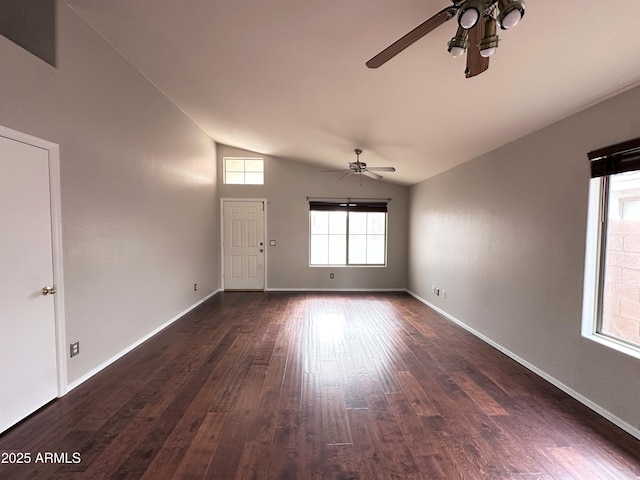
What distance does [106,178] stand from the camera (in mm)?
2785

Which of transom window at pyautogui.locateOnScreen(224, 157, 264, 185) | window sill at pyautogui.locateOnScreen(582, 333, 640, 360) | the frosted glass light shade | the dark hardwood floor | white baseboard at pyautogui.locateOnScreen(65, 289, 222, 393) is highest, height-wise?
transom window at pyautogui.locateOnScreen(224, 157, 264, 185)

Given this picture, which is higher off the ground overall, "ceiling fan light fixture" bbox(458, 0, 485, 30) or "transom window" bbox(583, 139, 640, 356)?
"ceiling fan light fixture" bbox(458, 0, 485, 30)

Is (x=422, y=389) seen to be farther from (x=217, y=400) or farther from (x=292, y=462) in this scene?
(x=217, y=400)

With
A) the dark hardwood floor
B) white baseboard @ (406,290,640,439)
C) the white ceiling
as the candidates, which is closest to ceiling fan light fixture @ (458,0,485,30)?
the white ceiling

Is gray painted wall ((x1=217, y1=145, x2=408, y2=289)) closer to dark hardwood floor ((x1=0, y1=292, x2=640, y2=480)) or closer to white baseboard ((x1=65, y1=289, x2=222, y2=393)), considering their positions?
white baseboard ((x1=65, y1=289, x2=222, y2=393))

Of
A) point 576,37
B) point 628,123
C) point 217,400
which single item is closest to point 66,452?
point 217,400

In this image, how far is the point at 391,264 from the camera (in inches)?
251

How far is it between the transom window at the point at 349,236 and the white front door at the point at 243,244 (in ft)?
3.73

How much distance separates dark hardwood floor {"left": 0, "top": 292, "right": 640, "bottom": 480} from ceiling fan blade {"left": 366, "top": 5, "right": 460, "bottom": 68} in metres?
2.31

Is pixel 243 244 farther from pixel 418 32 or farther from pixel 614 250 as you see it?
pixel 614 250

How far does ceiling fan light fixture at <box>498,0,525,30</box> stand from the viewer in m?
1.15

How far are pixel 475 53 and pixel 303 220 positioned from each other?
16.2 feet

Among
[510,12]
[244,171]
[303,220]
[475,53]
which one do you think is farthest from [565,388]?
[244,171]

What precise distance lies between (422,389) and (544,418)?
32.8 inches
